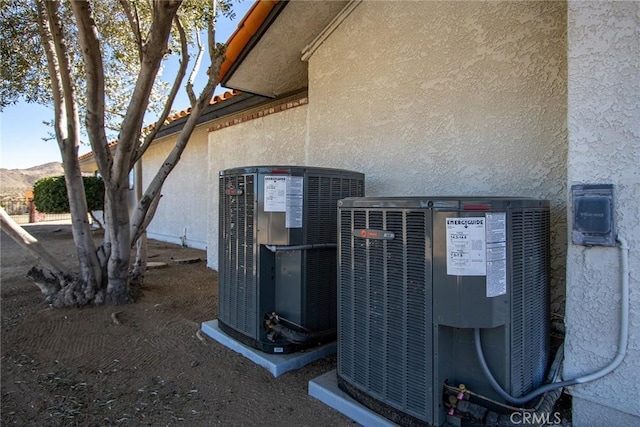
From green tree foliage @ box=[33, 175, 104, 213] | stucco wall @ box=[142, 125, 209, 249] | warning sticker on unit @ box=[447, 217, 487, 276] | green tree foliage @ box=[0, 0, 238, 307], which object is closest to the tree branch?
green tree foliage @ box=[0, 0, 238, 307]

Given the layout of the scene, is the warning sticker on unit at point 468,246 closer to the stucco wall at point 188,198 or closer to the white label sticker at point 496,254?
the white label sticker at point 496,254

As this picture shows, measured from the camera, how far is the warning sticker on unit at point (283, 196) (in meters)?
2.98

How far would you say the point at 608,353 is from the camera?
6.19 feet

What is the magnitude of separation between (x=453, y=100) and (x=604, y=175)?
1.54 m

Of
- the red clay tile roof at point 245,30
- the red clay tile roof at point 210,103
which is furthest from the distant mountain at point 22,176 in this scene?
the red clay tile roof at point 245,30

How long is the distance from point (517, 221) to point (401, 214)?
0.62 m

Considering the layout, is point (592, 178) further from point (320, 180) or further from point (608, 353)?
point (320, 180)

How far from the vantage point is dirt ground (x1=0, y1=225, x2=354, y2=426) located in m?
2.38

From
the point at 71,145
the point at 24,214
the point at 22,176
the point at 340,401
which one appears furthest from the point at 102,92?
the point at 22,176

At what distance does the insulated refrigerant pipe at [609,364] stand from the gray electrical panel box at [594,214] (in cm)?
7

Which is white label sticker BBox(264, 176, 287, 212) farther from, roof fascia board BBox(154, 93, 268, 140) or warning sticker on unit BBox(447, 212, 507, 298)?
roof fascia board BBox(154, 93, 268, 140)

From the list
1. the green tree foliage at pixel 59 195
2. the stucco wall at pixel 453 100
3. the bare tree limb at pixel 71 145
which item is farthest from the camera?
the green tree foliage at pixel 59 195

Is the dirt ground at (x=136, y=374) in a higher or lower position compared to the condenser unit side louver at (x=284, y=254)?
lower

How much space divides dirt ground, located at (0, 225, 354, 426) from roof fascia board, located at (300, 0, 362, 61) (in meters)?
3.49
